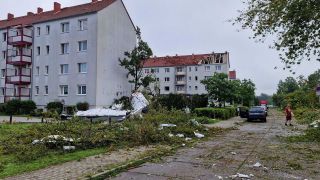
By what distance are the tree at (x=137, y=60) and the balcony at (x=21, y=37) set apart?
534 inches

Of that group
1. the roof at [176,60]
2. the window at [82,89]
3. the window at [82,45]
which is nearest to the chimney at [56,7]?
the window at [82,45]

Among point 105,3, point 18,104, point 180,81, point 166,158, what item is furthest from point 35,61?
point 180,81

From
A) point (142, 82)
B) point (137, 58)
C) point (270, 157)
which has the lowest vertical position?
point (270, 157)

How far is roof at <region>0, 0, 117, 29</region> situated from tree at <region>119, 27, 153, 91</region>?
660 cm

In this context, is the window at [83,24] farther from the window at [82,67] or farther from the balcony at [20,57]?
the balcony at [20,57]

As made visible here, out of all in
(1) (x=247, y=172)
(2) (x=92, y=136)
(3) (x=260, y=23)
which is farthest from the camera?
(3) (x=260, y=23)

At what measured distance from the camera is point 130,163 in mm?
9812

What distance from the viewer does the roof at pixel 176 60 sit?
313 feet

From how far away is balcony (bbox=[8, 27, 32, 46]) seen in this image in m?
49.2

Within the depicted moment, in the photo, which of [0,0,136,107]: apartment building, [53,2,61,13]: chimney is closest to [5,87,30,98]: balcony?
[0,0,136,107]: apartment building

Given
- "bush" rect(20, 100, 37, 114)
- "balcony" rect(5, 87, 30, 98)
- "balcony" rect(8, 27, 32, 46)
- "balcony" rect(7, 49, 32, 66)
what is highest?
"balcony" rect(8, 27, 32, 46)

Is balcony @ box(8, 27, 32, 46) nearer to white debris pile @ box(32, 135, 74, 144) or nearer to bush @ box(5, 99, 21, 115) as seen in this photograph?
bush @ box(5, 99, 21, 115)

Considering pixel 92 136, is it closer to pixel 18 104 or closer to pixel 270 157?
pixel 270 157

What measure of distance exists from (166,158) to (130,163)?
1.85 m
